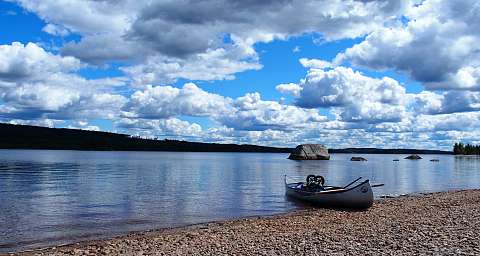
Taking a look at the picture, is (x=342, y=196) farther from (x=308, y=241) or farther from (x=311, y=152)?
(x=311, y=152)

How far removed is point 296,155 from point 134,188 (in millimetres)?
138876

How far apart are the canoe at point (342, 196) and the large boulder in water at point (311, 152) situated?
140806 millimetres

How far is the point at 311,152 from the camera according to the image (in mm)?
179500

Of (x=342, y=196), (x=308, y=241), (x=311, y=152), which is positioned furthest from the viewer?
(x=311, y=152)

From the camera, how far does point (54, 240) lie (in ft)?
73.5

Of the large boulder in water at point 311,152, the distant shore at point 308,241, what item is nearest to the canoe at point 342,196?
the distant shore at point 308,241

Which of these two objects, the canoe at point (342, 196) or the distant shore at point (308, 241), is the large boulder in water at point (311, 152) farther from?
the distant shore at point (308, 241)

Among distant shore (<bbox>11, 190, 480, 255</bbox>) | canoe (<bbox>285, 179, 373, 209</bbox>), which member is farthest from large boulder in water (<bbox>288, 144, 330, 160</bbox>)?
distant shore (<bbox>11, 190, 480, 255</bbox>)

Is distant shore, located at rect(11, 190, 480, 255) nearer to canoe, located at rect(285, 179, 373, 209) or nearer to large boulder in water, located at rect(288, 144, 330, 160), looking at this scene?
canoe, located at rect(285, 179, 373, 209)

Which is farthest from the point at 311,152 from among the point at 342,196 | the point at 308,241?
the point at 308,241

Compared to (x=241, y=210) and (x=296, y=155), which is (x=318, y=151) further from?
(x=241, y=210)

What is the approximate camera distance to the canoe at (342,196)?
108 feet

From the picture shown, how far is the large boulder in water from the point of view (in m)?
179

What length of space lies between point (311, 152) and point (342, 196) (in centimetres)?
14680
